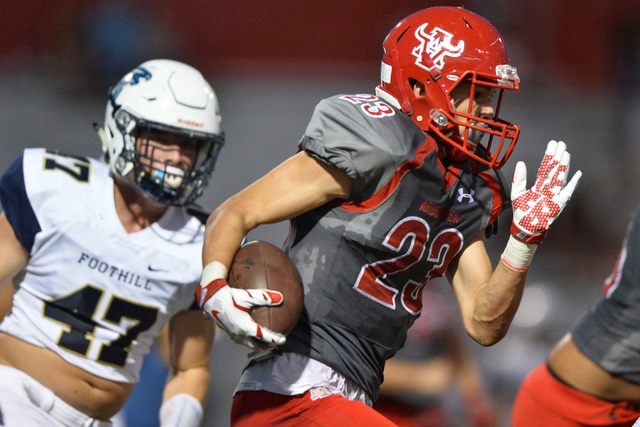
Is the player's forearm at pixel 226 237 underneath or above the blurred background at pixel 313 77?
above

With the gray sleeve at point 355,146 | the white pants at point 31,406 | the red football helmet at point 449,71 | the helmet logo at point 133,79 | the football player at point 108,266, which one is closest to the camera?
the gray sleeve at point 355,146

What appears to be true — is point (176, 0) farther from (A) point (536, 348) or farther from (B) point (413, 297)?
(B) point (413, 297)

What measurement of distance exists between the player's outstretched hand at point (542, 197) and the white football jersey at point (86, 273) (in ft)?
4.22

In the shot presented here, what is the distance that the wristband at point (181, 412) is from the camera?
301 centimetres

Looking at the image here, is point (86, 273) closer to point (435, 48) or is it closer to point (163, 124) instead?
point (163, 124)

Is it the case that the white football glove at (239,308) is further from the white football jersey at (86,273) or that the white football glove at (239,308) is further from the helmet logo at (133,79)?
the helmet logo at (133,79)

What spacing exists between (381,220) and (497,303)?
453mm

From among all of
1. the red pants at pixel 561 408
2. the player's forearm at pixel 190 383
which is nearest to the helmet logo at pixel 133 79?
the player's forearm at pixel 190 383

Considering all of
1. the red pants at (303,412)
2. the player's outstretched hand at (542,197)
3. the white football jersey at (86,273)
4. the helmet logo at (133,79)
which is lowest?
the white football jersey at (86,273)

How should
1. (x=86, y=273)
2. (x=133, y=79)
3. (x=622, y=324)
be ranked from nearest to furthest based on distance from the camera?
1. (x=622, y=324)
2. (x=86, y=273)
3. (x=133, y=79)

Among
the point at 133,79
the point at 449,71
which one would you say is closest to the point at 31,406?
the point at 133,79

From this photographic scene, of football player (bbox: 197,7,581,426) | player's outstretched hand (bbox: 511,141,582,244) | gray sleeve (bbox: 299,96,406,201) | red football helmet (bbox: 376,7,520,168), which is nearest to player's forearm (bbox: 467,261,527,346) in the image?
football player (bbox: 197,7,581,426)

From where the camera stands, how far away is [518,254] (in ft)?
7.56

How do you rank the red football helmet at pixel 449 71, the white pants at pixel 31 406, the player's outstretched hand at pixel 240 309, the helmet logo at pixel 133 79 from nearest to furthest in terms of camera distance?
the player's outstretched hand at pixel 240 309, the red football helmet at pixel 449 71, the white pants at pixel 31 406, the helmet logo at pixel 133 79
